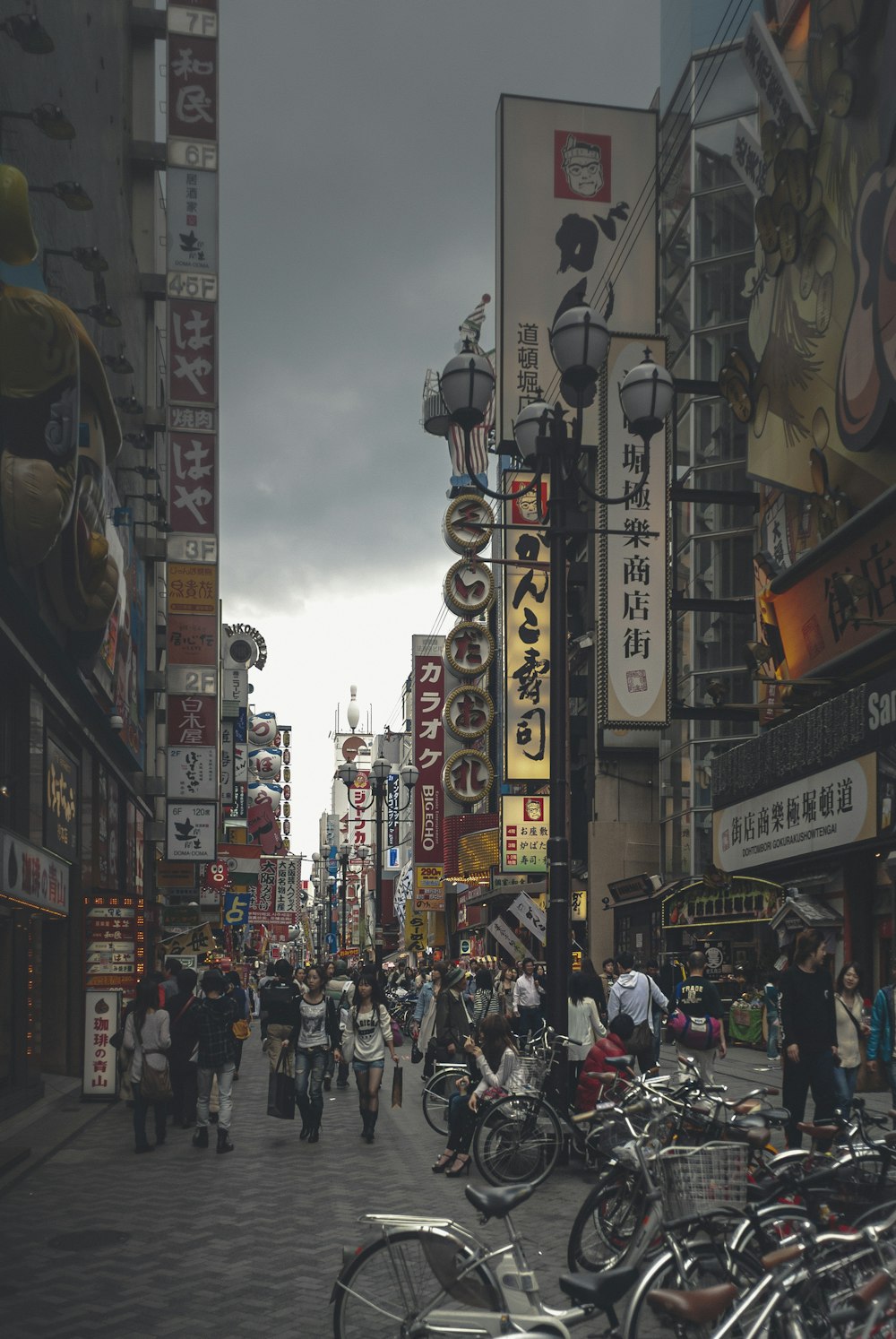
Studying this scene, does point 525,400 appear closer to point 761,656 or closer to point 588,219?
point 588,219

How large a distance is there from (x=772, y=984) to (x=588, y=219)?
2346 cm

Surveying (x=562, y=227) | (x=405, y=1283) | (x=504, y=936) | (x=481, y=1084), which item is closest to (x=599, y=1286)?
(x=405, y=1283)

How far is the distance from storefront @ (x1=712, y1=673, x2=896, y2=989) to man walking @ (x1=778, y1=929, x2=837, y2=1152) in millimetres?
8504

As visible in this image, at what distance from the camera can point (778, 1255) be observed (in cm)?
502

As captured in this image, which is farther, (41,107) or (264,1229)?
(41,107)

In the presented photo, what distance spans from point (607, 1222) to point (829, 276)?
60.7 ft

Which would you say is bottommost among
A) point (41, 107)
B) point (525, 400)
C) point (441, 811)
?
point (441, 811)

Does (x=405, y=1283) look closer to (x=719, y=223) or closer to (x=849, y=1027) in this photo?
(x=849, y=1027)

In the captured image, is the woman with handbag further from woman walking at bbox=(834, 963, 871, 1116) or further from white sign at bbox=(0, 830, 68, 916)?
woman walking at bbox=(834, 963, 871, 1116)

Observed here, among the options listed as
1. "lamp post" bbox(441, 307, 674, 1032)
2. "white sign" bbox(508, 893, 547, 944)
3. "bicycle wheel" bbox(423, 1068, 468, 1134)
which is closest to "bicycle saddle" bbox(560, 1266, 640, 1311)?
"lamp post" bbox(441, 307, 674, 1032)

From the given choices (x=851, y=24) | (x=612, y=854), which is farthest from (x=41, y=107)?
(x=612, y=854)

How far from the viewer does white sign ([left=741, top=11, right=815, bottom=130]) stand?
24.3 meters

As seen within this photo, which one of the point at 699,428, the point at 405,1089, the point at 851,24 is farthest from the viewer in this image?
the point at 699,428

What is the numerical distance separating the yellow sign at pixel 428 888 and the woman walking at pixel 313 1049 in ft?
142
